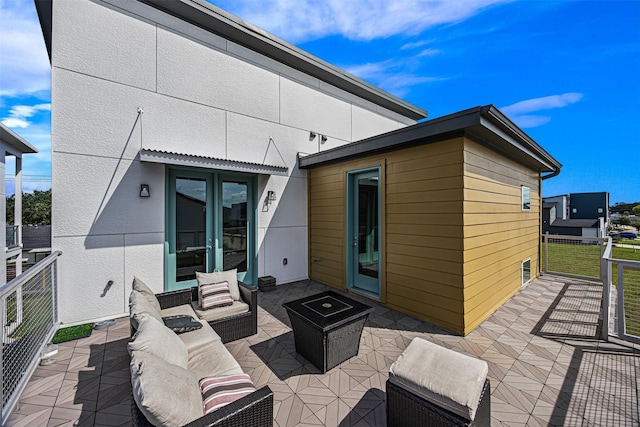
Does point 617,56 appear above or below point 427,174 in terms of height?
above

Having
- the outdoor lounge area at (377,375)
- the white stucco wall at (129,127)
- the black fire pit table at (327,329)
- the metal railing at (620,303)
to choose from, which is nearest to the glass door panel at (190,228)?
the white stucco wall at (129,127)

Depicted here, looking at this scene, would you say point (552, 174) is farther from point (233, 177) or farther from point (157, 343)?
point (157, 343)

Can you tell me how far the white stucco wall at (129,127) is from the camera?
4.01 metres

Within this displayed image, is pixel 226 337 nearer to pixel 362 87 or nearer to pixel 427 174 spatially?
pixel 427 174

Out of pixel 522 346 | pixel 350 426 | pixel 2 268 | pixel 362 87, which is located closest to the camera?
pixel 350 426

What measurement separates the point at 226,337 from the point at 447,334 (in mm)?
3233

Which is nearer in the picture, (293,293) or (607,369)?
(607,369)

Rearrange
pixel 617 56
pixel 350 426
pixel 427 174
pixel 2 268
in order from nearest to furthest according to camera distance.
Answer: pixel 350 426
pixel 427 174
pixel 2 268
pixel 617 56

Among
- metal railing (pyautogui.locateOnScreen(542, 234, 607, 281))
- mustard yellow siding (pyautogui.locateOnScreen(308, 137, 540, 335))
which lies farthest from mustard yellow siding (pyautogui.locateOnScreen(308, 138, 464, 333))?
metal railing (pyautogui.locateOnScreen(542, 234, 607, 281))

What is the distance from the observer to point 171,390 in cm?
143

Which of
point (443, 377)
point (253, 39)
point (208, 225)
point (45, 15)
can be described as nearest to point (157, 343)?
point (443, 377)

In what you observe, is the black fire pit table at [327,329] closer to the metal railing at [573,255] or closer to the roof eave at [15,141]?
the roof eave at [15,141]

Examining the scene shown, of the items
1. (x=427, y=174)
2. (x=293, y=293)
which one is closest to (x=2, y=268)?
(x=293, y=293)

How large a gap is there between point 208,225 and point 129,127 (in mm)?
2264
